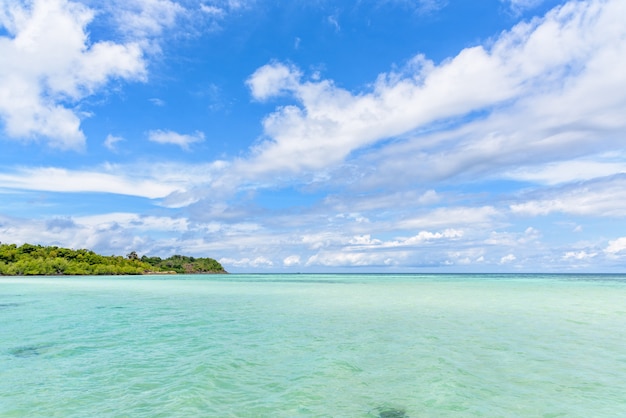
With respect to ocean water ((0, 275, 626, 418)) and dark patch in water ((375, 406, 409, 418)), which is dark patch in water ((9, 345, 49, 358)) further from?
dark patch in water ((375, 406, 409, 418))

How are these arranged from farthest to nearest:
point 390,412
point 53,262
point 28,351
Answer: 1. point 53,262
2. point 28,351
3. point 390,412

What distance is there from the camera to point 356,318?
23.9 metres

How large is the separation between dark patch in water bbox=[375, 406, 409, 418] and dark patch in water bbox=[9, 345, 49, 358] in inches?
491

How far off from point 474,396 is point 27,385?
457 inches

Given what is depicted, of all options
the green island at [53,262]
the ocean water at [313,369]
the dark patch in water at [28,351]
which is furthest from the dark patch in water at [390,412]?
the green island at [53,262]

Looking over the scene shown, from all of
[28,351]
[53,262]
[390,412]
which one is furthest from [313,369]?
[53,262]

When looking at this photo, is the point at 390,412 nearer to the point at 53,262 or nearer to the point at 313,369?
the point at 313,369

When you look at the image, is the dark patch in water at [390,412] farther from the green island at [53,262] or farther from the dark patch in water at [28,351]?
the green island at [53,262]

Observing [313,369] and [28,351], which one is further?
[28,351]

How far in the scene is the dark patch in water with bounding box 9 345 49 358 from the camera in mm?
14078

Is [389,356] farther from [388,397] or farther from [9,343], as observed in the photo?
[9,343]

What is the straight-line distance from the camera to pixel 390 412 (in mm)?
8789

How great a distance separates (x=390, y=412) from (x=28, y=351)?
13640 mm

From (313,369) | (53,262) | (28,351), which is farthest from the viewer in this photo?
(53,262)
